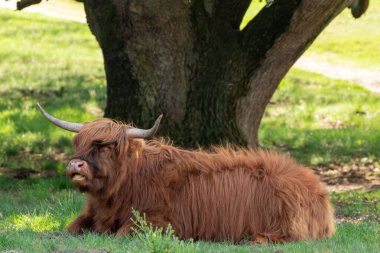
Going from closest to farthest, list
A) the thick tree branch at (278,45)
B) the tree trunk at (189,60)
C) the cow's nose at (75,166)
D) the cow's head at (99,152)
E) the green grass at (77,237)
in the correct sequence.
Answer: the green grass at (77,237)
the cow's nose at (75,166)
the cow's head at (99,152)
the thick tree branch at (278,45)
the tree trunk at (189,60)

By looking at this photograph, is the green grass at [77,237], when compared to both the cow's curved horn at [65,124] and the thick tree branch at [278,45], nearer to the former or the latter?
the cow's curved horn at [65,124]

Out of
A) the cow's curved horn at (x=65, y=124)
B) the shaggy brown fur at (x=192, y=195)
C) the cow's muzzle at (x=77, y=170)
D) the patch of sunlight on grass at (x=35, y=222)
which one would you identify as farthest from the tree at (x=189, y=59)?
the cow's muzzle at (x=77, y=170)

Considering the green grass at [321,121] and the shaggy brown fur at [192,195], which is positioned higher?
the shaggy brown fur at [192,195]

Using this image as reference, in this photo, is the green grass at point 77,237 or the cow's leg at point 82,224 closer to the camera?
the green grass at point 77,237

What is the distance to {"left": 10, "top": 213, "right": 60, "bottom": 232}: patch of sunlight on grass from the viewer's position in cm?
851

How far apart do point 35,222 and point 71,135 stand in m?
7.14

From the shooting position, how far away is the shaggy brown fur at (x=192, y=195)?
7.61 m

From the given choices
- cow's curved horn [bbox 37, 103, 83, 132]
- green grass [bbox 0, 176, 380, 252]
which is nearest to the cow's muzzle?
green grass [bbox 0, 176, 380, 252]

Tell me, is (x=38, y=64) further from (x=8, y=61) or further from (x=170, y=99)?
(x=170, y=99)

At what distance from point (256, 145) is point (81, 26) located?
19022 millimetres

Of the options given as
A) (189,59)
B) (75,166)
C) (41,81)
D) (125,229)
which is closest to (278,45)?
(189,59)

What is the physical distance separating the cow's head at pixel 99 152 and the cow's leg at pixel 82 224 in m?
0.53

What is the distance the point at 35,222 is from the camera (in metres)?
8.78

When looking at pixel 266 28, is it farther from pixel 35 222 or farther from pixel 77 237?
pixel 77 237
